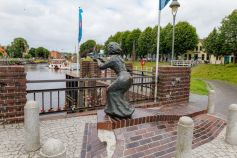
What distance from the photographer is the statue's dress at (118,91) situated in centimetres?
409

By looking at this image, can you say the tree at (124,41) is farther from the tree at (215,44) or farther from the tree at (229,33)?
the tree at (229,33)

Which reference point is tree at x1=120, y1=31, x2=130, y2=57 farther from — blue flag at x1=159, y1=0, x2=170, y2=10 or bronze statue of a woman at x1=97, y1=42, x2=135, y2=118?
bronze statue of a woman at x1=97, y1=42, x2=135, y2=118

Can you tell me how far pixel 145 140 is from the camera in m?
3.80

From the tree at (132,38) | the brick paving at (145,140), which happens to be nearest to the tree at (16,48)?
the tree at (132,38)

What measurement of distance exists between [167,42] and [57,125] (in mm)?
35735

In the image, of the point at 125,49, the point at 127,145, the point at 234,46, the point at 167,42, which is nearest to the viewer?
the point at 127,145

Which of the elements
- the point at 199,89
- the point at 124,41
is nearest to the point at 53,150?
the point at 199,89

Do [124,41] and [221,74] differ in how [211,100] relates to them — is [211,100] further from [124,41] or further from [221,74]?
[124,41]

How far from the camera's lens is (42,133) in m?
4.21

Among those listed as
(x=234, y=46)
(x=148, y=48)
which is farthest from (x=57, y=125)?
(x=148, y=48)

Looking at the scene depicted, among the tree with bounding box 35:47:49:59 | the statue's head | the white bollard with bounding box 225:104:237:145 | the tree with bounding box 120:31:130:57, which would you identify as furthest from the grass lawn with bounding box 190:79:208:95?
the tree with bounding box 35:47:49:59

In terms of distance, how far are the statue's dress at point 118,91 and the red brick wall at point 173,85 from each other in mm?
2767

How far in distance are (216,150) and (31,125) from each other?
374cm

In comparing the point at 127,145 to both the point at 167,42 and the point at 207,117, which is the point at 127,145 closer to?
the point at 207,117
